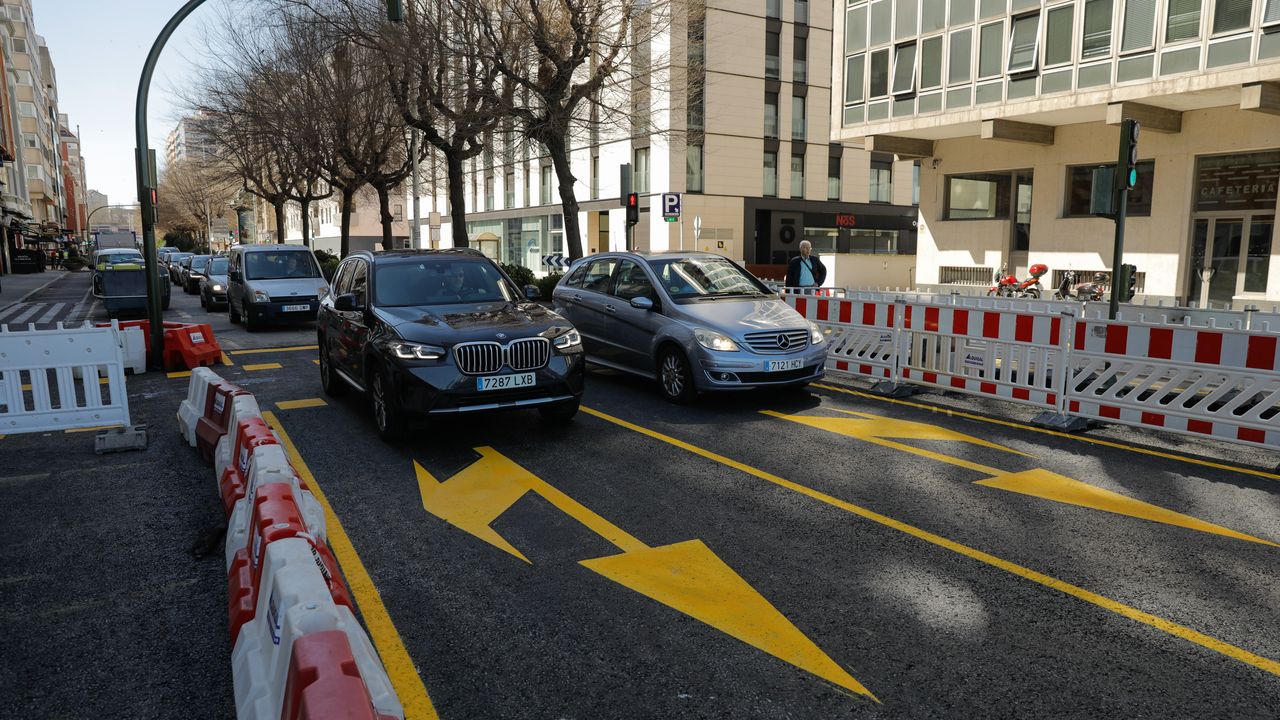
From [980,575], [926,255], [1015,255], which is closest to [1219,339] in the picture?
[980,575]

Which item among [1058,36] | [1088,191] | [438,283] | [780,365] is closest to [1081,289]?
[1088,191]

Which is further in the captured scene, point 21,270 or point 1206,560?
point 21,270

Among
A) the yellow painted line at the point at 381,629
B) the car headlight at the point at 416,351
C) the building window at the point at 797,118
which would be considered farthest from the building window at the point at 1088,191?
the yellow painted line at the point at 381,629

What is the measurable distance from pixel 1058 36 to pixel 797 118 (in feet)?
76.4

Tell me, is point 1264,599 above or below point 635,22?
below

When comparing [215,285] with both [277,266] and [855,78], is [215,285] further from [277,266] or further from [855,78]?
[855,78]

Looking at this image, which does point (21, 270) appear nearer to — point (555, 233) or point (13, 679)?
point (555, 233)

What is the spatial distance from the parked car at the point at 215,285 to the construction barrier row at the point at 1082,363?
1882 cm

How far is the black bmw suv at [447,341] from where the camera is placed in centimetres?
721

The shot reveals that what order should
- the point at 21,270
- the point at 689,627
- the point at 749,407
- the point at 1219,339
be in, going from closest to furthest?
the point at 689,627
the point at 1219,339
the point at 749,407
the point at 21,270

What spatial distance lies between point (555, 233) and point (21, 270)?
1373 inches

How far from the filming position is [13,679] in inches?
142

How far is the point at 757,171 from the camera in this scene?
42.4 meters

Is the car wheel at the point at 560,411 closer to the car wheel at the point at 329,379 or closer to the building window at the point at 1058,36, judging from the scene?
the car wheel at the point at 329,379
